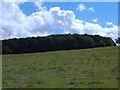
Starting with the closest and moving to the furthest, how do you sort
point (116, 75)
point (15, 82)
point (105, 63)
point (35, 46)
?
point (15, 82) < point (116, 75) < point (105, 63) < point (35, 46)

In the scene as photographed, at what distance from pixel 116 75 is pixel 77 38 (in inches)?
2226

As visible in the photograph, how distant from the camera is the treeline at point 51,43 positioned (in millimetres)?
81000

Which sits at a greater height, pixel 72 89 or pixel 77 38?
pixel 77 38

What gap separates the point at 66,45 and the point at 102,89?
6015 cm

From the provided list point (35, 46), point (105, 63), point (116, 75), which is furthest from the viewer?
point (35, 46)

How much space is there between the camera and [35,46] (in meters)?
82.6

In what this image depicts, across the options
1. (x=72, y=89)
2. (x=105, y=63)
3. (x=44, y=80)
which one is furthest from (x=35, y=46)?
(x=72, y=89)

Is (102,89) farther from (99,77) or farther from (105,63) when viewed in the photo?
(105,63)

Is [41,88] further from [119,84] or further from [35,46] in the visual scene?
[35,46]

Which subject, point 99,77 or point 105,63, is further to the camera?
point 105,63

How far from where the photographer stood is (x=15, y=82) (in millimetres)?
27547

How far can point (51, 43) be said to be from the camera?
81625mm

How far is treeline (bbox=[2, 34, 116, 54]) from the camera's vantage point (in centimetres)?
8100

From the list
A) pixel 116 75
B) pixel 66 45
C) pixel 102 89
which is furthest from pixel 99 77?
pixel 66 45
